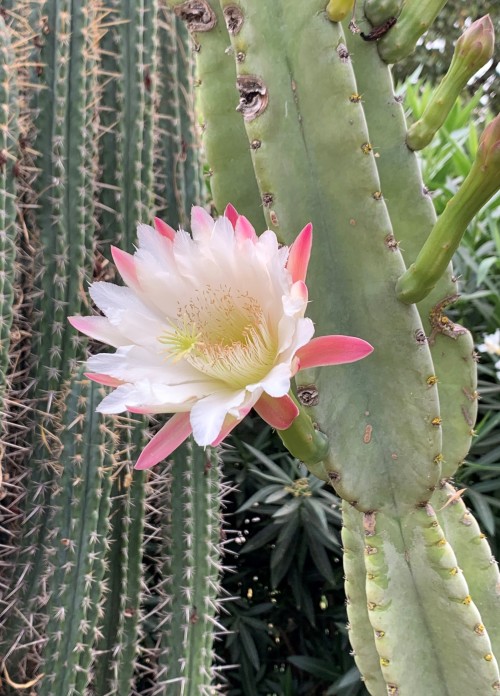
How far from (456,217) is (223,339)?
0.74ft

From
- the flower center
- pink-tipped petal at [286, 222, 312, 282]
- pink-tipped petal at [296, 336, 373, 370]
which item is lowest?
pink-tipped petal at [296, 336, 373, 370]

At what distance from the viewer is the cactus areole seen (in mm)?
458

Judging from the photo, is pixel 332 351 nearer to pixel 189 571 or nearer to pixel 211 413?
pixel 211 413

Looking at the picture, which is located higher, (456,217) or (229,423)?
(456,217)

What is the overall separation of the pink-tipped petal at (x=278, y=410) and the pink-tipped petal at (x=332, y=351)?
0.03m

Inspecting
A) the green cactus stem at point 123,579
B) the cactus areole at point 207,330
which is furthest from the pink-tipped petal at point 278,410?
the green cactus stem at point 123,579

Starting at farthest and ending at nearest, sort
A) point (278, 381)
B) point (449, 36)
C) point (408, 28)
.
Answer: point (449, 36) → point (408, 28) → point (278, 381)

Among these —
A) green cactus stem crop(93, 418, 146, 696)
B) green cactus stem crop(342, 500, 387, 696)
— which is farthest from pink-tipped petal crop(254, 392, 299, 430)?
green cactus stem crop(93, 418, 146, 696)

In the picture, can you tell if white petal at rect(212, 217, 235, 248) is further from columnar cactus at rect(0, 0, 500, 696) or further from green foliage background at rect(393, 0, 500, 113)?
green foliage background at rect(393, 0, 500, 113)

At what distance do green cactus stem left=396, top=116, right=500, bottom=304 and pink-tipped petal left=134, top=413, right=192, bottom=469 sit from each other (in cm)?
24

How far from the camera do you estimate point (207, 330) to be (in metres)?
0.53

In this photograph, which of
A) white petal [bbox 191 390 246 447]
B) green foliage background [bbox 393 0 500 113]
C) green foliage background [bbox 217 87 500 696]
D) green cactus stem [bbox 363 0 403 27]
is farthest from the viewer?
green foliage background [bbox 393 0 500 113]

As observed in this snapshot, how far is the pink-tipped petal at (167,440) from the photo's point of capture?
1.68ft

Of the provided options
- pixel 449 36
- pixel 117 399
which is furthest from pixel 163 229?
pixel 449 36
